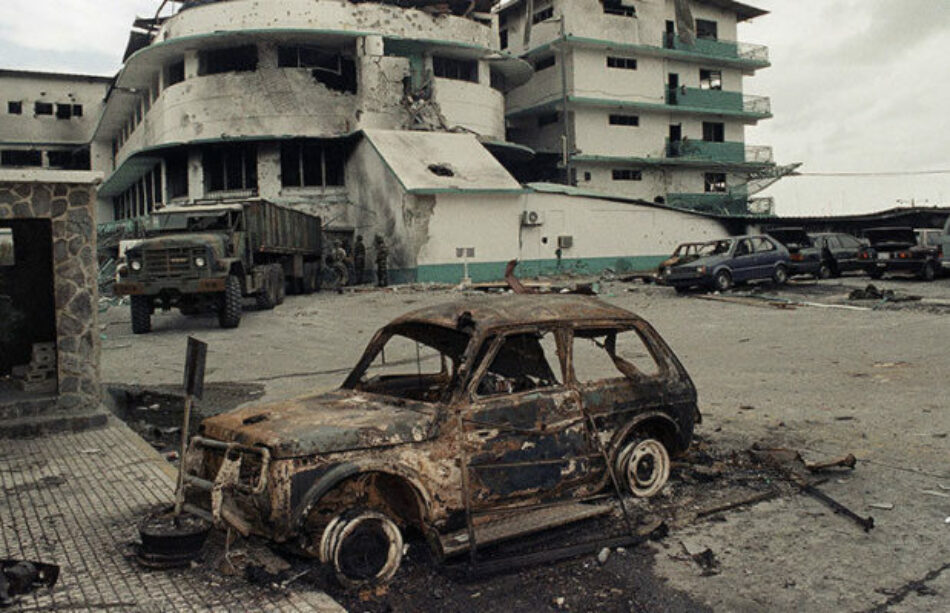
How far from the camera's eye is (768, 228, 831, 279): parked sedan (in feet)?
74.3

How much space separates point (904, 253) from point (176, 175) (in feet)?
89.0

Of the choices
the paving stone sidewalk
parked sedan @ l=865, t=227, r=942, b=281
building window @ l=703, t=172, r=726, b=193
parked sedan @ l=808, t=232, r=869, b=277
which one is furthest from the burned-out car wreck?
building window @ l=703, t=172, r=726, b=193

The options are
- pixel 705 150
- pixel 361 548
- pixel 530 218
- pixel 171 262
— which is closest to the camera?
pixel 361 548

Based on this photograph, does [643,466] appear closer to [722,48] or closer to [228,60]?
[228,60]

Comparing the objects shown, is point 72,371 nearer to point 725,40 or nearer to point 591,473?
point 591,473

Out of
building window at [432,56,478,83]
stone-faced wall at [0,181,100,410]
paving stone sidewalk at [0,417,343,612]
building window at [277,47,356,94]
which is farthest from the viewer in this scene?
building window at [432,56,478,83]

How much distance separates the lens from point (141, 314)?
15375 millimetres

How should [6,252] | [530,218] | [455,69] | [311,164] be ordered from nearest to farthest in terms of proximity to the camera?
[6,252]
[530,218]
[311,164]
[455,69]

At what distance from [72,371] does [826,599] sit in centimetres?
754

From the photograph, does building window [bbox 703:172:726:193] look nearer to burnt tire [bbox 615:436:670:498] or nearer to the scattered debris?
burnt tire [bbox 615:436:670:498]

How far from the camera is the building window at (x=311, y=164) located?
29.4m

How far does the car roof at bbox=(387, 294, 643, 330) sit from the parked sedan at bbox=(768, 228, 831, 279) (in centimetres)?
1897

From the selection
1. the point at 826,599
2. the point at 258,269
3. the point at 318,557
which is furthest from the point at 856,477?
the point at 258,269

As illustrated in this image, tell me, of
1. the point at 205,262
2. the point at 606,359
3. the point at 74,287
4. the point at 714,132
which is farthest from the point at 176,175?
the point at 714,132
